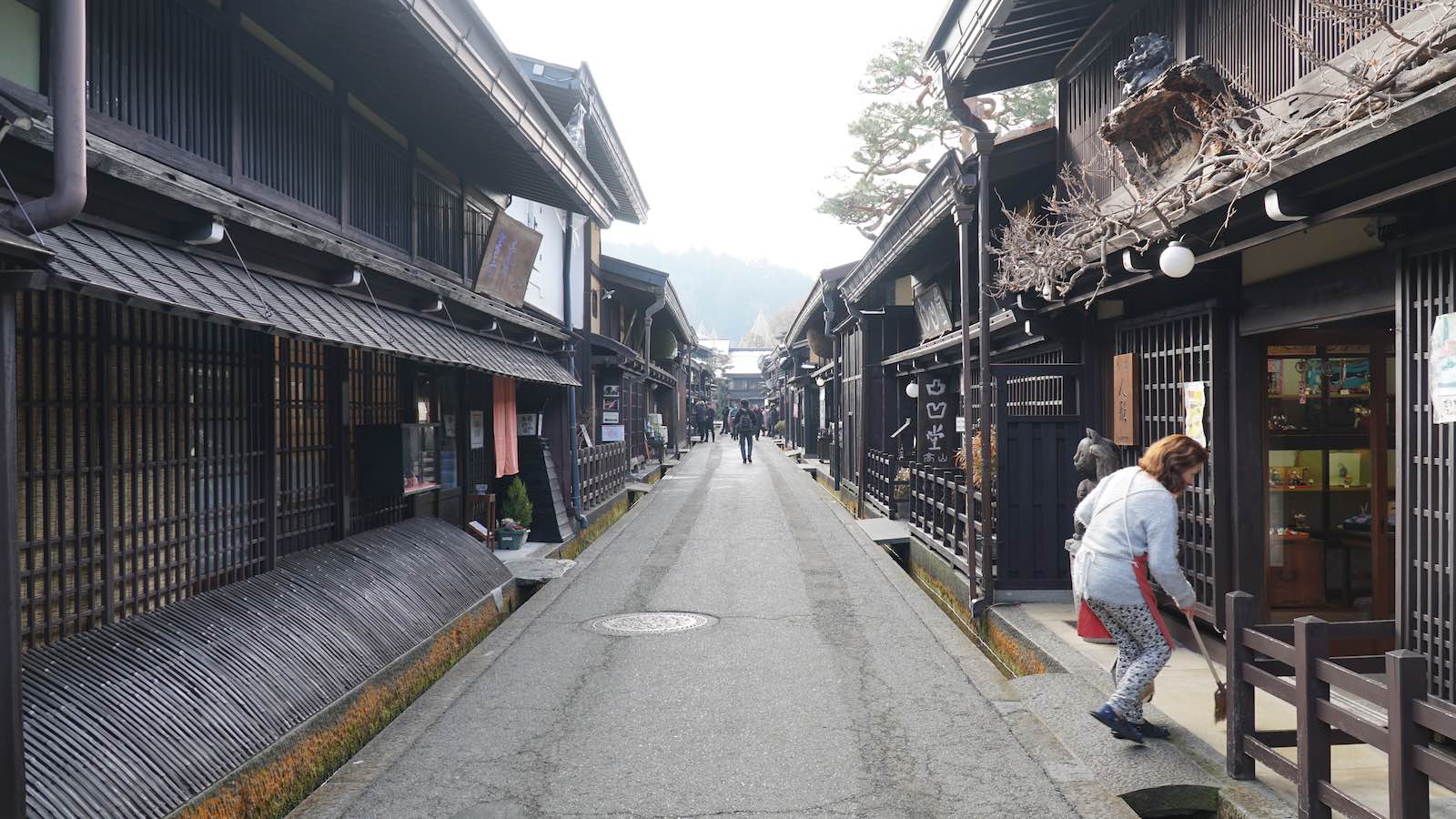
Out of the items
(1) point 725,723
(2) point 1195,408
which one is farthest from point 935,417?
(1) point 725,723

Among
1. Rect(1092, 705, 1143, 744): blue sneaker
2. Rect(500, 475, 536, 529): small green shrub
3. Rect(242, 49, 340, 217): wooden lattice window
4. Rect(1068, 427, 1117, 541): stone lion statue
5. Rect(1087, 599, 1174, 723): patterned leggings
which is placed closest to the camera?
Rect(1087, 599, 1174, 723): patterned leggings

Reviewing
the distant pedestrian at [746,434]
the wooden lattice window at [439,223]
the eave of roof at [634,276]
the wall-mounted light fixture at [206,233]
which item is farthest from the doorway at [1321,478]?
the distant pedestrian at [746,434]

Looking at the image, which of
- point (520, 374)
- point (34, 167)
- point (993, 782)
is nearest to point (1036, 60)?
point (520, 374)

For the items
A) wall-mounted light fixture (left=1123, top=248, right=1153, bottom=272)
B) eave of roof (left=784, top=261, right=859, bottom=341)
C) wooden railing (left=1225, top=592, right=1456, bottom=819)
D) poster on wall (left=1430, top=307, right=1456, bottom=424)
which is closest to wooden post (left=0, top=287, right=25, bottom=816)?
wooden railing (left=1225, top=592, right=1456, bottom=819)

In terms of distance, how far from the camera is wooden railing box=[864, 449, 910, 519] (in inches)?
743

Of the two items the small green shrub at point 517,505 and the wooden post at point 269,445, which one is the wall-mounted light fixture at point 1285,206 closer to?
the wooden post at point 269,445

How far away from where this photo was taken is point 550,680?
27.6ft

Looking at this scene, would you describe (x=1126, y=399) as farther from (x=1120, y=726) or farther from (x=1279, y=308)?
(x=1120, y=726)

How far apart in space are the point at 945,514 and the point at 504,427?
24.2 ft

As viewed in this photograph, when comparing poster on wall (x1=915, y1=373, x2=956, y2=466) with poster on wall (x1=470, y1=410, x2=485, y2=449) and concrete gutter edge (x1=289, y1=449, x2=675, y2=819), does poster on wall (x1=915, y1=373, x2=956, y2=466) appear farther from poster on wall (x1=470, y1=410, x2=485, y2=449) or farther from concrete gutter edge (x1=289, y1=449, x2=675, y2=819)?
concrete gutter edge (x1=289, y1=449, x2=675, y2=819)

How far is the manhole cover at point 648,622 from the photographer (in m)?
10.3

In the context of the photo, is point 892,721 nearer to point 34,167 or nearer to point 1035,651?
point 1035,651

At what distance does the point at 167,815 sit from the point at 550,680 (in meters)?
3.87

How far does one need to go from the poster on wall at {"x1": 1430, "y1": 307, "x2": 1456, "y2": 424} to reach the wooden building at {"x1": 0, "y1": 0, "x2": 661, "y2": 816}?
6.84 meters
